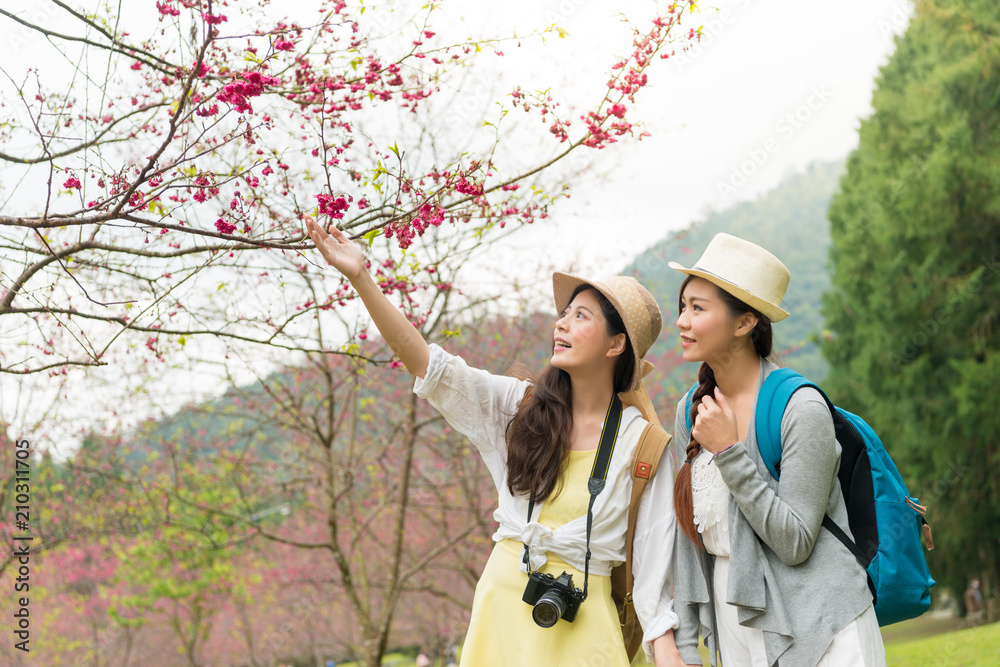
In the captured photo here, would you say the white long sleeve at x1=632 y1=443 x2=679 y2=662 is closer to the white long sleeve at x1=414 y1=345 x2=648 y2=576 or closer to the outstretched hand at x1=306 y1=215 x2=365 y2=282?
the white long sleeve at x1=414 y1=345 x2=648 y2=576

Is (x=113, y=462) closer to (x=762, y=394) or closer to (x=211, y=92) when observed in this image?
(x=211, y=92)

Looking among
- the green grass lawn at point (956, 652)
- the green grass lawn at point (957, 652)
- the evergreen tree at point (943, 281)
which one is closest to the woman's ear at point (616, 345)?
the green grass lawn at point (956, 652)

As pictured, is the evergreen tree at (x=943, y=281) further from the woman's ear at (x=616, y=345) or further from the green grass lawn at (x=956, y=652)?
the woman's ear at (x=616, y=345)

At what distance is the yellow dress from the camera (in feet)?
7.30

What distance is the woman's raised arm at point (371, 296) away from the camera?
6.93ft

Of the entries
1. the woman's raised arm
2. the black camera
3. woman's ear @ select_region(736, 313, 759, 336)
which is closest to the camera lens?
the black camera

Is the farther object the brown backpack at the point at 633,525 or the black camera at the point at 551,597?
the brown backpack at the point at 633,525

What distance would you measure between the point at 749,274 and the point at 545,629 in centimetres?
117

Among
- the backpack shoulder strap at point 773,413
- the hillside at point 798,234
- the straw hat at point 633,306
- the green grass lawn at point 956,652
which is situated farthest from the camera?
the hillside at point 798,234

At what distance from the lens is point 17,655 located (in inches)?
407

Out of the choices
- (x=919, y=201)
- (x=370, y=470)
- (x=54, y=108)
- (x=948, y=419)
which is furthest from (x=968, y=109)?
(x=54, y=108)

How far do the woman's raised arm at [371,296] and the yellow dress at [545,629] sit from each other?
0.59m

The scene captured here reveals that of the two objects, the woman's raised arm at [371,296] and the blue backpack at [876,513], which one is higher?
the woman's raised arm at [371,296]

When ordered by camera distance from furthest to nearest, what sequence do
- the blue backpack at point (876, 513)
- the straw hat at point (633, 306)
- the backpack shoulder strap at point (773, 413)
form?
the straw hat at point (633, 306) → the backpack shoulder strap at point (773, 413) → the blue backpack at point (876, 513)
